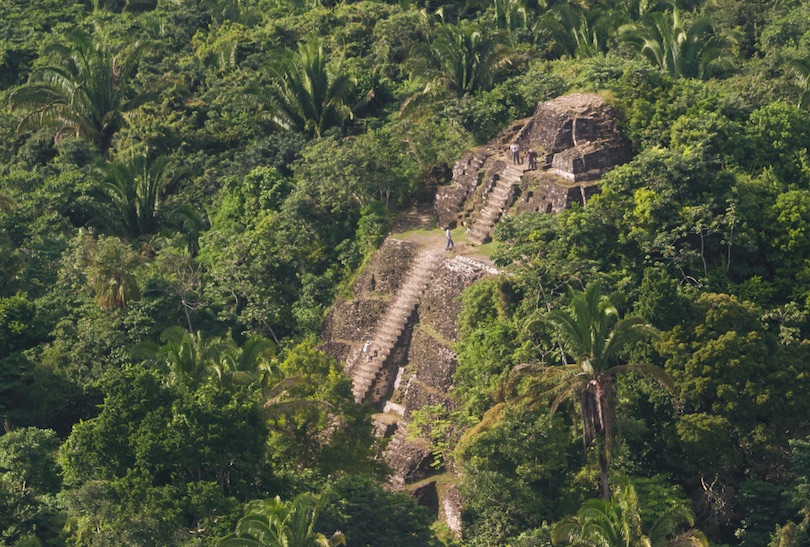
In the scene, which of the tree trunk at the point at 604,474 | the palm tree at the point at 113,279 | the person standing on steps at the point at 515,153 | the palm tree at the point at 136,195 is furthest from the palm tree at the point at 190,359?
the palm tree at the point at 136,195

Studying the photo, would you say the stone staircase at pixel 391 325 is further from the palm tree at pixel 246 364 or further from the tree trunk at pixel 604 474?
the tree trunk at pixel 604 474

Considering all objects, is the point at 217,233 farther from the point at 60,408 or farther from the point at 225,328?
the point at 60,408

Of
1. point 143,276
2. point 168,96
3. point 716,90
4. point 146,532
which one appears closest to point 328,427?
point 146,532

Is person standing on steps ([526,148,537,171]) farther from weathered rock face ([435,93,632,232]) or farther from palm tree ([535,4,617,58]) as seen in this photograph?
palm tree ([535,4,617,58])

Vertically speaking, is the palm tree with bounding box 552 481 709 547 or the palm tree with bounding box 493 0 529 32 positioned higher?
the palm tree with bounding box 493 0 529 32

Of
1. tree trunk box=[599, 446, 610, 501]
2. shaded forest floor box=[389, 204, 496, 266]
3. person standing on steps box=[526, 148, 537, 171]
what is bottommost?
tree trunk box=[599, 446, 610, 501]

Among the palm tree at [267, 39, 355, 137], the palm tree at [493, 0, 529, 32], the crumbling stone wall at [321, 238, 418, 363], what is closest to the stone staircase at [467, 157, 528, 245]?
the crumbling stone wall at [321, 238, 418, 363]
